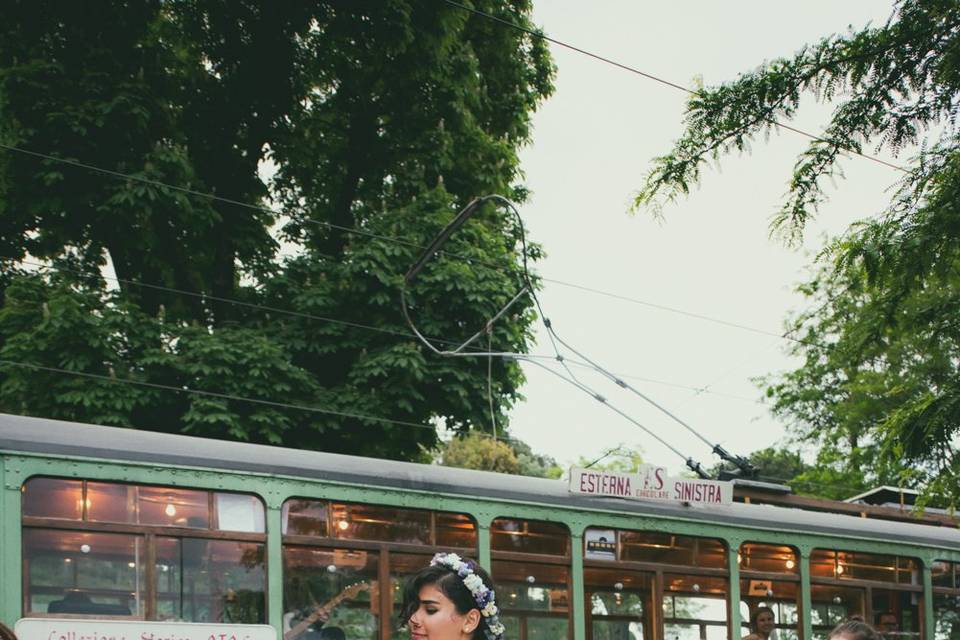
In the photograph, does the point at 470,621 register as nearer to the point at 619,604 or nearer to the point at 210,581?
the point at 210,581

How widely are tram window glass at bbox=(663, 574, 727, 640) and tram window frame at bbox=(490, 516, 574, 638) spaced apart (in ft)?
3.48

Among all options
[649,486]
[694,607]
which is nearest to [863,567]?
[694,607]

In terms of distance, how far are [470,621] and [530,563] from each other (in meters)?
5.78

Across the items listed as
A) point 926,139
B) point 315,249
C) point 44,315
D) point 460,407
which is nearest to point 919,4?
point 926,139

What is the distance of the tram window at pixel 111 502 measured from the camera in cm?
758

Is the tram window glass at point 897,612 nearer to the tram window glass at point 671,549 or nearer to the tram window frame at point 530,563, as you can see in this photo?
the tram window glass at point 671,549

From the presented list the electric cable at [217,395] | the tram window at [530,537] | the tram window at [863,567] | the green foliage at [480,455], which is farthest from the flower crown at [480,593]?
the green foliage at [480,455]

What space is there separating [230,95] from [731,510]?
9036mm

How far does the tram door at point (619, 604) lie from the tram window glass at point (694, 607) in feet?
0.65

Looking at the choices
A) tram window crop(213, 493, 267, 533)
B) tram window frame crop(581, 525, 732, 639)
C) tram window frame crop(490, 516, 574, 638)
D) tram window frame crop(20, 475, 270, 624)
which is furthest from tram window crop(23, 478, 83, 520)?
tram window frame crop(581, 525, 732, 639)

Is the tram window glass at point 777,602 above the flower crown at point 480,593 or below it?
below

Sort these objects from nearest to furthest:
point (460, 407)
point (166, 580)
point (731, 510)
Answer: point (166, 580) → point (731, 510) → point (460, 407)

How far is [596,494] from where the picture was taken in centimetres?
984

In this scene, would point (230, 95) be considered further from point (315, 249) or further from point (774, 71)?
point (774, 71)
